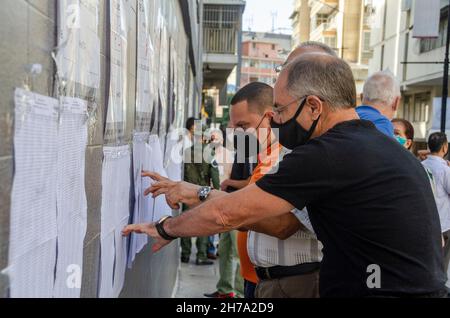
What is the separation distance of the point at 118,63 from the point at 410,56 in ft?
92.3

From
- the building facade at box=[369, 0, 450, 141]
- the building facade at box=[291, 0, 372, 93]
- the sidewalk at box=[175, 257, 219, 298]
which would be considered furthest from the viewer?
the building facade at box=[291, 0, 372, 93]

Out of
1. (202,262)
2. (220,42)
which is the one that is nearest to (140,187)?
(202,262)

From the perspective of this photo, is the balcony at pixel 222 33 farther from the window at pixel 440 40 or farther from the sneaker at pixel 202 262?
the sneaker at pixel 202 262

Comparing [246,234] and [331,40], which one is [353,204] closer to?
[246,234]

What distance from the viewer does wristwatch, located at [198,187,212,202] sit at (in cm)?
239

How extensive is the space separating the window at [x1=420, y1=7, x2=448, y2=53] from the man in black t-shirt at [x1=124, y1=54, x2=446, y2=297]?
22.2 m

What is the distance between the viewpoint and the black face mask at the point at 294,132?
2125 mm

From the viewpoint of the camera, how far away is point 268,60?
103750 millimetres

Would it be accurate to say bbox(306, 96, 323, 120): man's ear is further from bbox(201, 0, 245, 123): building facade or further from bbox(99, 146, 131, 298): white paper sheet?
bbox(201, 0, 245, 123): building facade

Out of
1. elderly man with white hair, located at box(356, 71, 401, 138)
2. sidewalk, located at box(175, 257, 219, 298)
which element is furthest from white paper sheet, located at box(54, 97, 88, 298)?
sidewalk, located at box(175, 257, 219, 298)

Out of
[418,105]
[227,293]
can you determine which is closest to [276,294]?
[227,293]

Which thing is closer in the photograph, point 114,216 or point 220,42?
point 114,216

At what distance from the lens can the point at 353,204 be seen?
1887 millimetres

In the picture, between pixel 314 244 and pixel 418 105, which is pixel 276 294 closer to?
pixel 314 244
